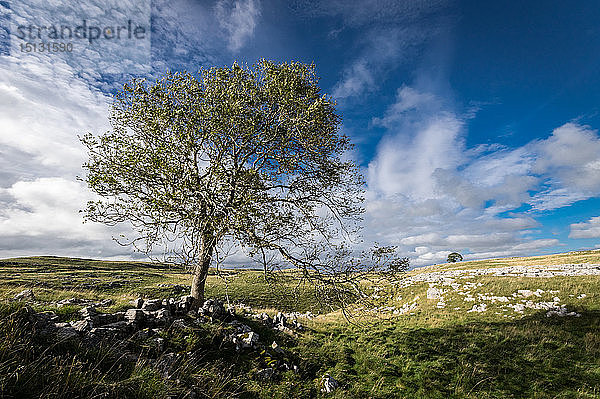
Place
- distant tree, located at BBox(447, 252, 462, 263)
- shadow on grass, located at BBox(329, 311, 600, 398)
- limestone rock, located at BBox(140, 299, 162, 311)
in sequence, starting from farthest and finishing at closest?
distant tree, located at BBox(447, 252, 462, 263)
limestone rock, located at BBox(140, 299, 162, 311)
shadow on grass, located at BBox(329, 311, 600, 398)

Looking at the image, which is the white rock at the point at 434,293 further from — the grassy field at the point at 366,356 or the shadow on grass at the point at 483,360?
the shadow on grass at the point at 483,360

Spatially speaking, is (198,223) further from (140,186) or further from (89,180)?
(89,180)

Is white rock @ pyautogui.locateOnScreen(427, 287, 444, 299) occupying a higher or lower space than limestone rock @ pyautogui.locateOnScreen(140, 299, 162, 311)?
lower

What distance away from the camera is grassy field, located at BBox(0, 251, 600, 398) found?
17.5 ft

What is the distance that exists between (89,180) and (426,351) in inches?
734

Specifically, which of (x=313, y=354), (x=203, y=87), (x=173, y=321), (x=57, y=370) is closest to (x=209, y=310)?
(x=173, y=321)

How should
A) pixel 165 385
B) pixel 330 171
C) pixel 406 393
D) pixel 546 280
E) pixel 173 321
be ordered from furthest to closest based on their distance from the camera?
1. pixel 546 280
2. pixel 330 171
3. pixel 173 321
4. pixel 406 393
5. pixel 165 385

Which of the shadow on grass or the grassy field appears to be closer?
the grassy field

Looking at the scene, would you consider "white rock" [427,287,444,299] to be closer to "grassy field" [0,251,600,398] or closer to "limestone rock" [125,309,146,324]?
"grassy field" [0,251,600,398]

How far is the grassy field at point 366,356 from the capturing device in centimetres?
532

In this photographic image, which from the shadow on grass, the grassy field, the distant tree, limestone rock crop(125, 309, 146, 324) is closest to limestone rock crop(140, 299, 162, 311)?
limestone rock crop(125, 309, 146, 324)

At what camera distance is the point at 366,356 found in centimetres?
1295

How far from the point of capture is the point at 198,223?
879cm

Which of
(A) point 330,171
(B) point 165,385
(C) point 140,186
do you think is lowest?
(B) point 165,385
